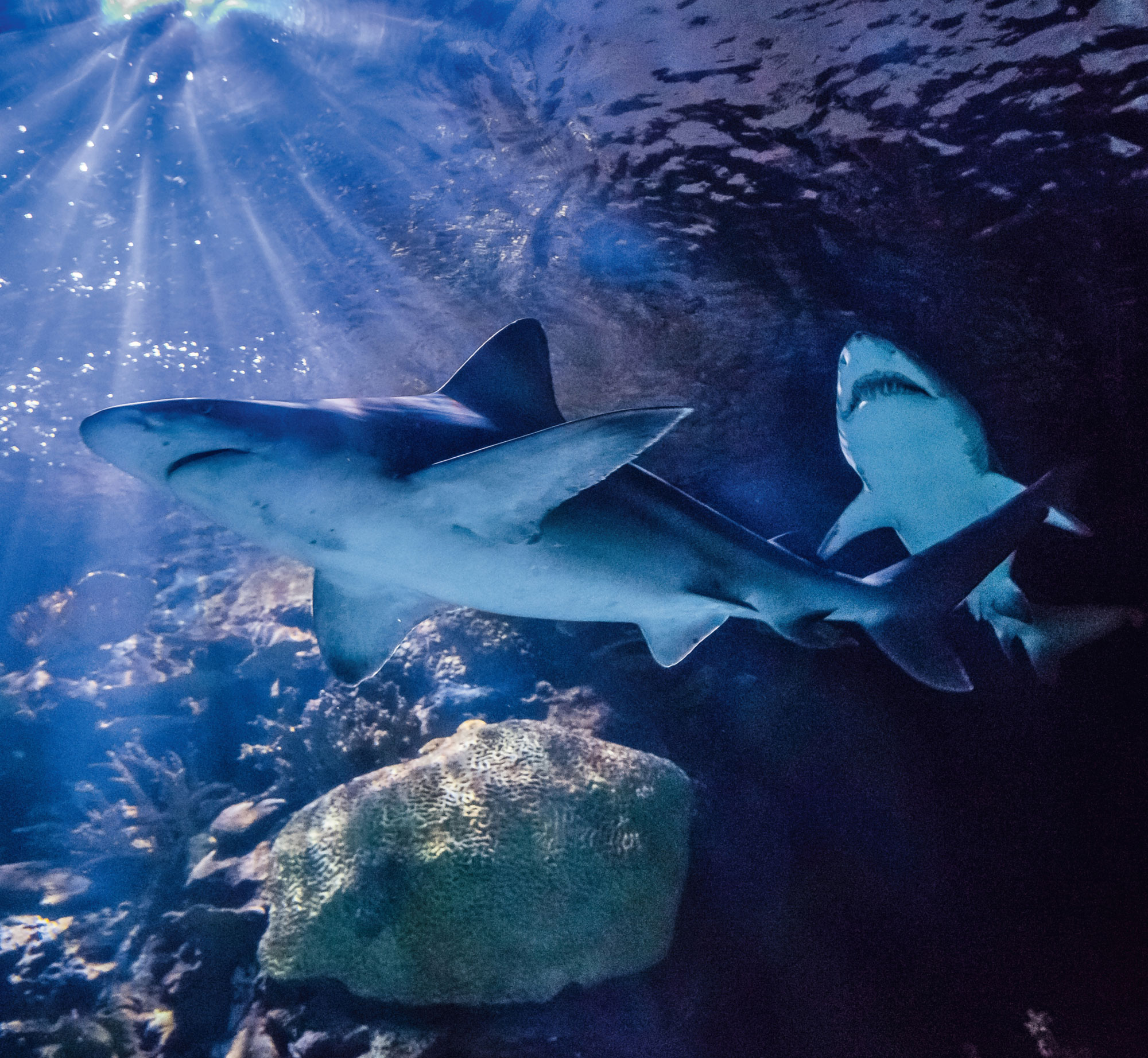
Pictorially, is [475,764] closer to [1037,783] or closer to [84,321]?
[1037,783]

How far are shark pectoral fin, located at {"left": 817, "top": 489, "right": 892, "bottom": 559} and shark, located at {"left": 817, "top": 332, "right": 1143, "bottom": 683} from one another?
0.01 meters

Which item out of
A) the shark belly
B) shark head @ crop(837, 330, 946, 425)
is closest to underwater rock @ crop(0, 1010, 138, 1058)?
the shark belly

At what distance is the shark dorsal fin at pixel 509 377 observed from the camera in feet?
10.4

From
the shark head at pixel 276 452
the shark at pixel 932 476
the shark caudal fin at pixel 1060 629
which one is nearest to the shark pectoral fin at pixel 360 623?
the shark head at pixel 276 452

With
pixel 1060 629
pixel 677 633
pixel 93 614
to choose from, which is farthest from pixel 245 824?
pixel 93 614

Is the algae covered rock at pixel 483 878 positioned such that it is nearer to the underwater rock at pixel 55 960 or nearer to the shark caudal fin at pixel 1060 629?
the underwater rock at pixel 55 960

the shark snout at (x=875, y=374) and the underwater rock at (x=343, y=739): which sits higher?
the shark snout at (x=875, y=374)

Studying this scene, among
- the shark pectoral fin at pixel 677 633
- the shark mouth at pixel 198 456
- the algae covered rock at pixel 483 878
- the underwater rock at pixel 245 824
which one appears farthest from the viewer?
the underwater rock at pixel 245 824

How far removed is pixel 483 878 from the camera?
406 centimetres

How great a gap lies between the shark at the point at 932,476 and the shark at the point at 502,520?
1.77 metres

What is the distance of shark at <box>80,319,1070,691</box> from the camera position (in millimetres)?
2273

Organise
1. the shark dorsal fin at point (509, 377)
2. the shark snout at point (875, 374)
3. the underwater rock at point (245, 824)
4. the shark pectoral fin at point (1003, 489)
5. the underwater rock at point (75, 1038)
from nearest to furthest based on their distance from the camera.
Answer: the shark dorsal fin at point (509, 377) < the underwater rock at point (75, 1038) < the shark snout at point (875, 374) < the shark pectoral fin at point (1003, 489) < the underwater rock at point (245, 824)

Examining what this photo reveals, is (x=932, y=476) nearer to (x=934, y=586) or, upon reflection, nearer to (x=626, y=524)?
(x=934, y=586)

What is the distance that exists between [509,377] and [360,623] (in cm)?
162
